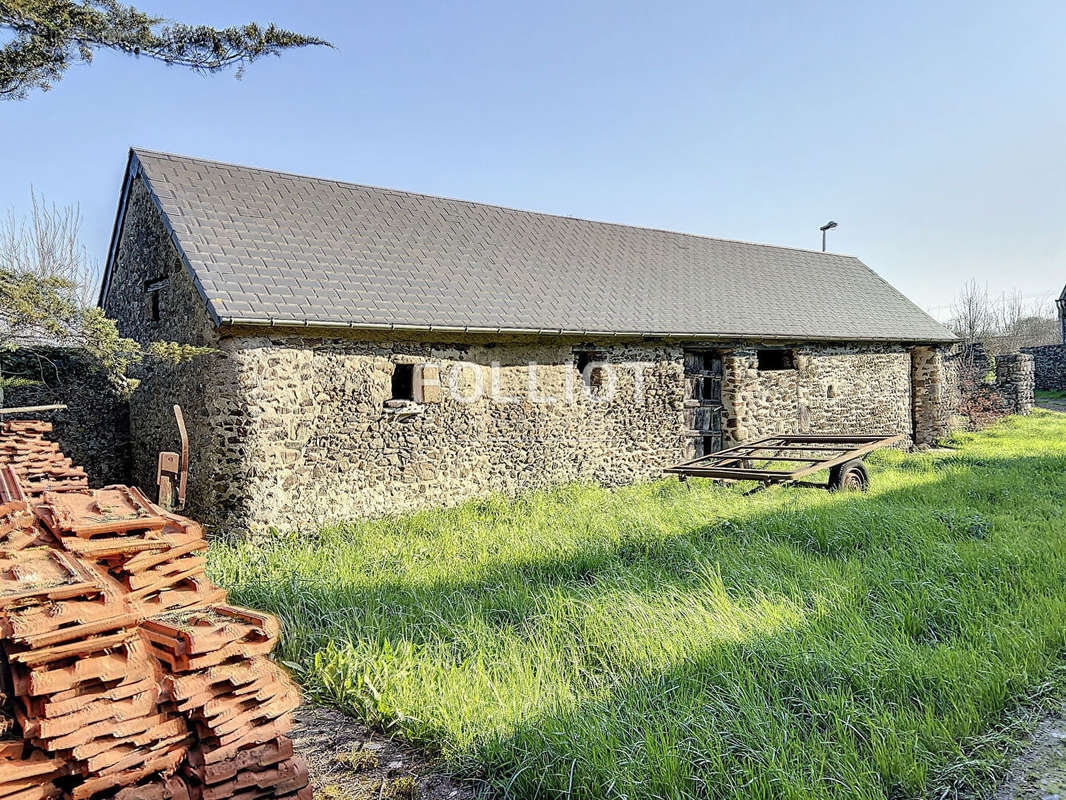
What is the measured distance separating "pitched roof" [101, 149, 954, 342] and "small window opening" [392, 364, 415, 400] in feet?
2.29

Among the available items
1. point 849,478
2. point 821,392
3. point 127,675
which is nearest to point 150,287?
point 127,675

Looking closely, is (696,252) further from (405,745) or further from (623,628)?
(405,745)

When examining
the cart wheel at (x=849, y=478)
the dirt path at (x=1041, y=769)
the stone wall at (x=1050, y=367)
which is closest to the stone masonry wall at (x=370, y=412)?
the cart wheel at (x=849, y=478)

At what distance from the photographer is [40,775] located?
2164mm

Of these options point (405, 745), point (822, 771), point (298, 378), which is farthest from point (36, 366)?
point (822, 771)

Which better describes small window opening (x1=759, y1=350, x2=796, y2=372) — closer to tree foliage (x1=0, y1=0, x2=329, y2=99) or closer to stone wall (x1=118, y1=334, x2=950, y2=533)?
stone wall (x1=118, y1=334, x2=950, y2=533)

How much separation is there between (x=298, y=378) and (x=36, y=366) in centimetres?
487

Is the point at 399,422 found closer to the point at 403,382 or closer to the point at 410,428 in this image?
the point at 410,428

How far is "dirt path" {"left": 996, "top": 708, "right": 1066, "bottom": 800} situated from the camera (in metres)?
2.96

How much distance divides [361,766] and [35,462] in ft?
18.3

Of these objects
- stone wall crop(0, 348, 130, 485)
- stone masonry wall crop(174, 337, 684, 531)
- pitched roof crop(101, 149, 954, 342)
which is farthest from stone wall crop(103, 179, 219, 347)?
stone masonry wall crop(174, 337, 684, 531)

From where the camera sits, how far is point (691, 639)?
172 inches

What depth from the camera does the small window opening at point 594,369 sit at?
36.3ft

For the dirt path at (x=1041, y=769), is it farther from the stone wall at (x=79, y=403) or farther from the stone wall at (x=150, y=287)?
the stone wall at (x=79, y=403)
